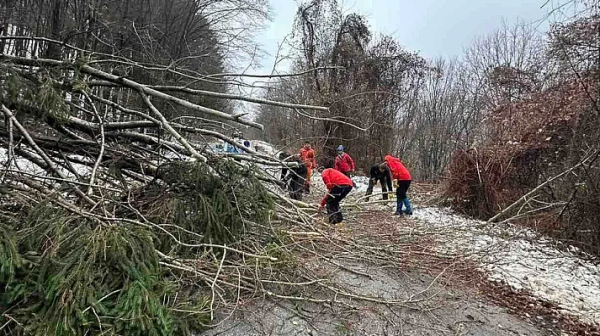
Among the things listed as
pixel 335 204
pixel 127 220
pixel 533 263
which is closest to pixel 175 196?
pixel 127 220

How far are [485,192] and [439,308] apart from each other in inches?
237

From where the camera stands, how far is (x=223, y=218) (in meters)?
3.71

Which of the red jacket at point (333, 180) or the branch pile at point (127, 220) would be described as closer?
the branch pile at point (127, 220)

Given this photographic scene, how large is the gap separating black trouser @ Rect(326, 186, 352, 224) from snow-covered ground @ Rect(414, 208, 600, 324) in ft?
4.46

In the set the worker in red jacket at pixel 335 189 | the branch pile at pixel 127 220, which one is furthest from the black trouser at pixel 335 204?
the branch pile at pixel 127 220

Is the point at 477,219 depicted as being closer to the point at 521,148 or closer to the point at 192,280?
the point at 521,148

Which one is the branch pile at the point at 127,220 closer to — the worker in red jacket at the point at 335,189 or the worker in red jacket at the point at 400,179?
the worker in red jacket at the point at 335,189

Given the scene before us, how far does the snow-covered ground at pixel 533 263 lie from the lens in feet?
15.6

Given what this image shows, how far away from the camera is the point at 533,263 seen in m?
5.94

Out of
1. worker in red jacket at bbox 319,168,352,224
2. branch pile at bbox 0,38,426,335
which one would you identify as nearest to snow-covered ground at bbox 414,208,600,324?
worker in red jacket at bbox 319,168,352,224

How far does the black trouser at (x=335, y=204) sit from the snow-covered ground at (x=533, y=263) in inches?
53.5

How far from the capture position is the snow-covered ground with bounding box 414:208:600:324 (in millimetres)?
4758

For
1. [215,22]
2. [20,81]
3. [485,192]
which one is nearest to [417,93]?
[215,22]

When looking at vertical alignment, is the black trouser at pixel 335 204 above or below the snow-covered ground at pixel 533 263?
above
